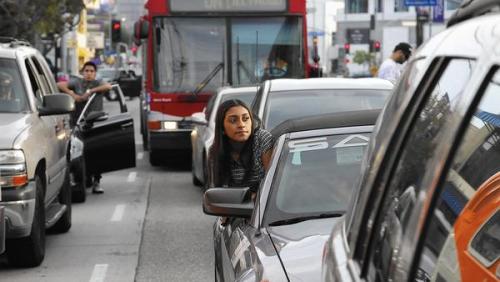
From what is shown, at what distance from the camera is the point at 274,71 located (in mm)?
18000

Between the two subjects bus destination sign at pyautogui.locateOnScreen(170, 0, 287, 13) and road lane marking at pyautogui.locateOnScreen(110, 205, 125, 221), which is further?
bus destination sign at pyautogui.locateOnScreen(170, 0, 287, 13)

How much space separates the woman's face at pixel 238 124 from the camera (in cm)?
741

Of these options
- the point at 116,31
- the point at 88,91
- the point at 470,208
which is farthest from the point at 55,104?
the point at 116,31

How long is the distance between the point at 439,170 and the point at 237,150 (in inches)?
205

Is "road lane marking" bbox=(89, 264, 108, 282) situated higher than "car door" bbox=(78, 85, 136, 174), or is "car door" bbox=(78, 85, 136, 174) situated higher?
"car door" bbox=(78, 85, 136, 174)

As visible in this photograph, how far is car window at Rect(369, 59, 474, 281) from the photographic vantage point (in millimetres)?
2316

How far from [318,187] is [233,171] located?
1641 mm

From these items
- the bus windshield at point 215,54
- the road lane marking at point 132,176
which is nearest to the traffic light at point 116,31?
the bus windshield at point 215,54

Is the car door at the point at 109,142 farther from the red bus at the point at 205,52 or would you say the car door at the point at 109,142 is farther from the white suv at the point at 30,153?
the red bus at the point at 205,52

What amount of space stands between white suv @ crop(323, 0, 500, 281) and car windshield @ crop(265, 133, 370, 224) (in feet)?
8.20

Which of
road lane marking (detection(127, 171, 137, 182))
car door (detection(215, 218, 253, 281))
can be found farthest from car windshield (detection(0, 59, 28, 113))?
road lane marking (detection(127, 171, 137, 182))

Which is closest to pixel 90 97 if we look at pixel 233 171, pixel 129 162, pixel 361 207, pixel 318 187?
pixel 129 162

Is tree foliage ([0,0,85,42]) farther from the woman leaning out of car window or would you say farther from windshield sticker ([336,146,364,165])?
windshield sticker ([336,146,364,165])

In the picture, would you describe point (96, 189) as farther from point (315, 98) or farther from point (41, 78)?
point (315, 98)
